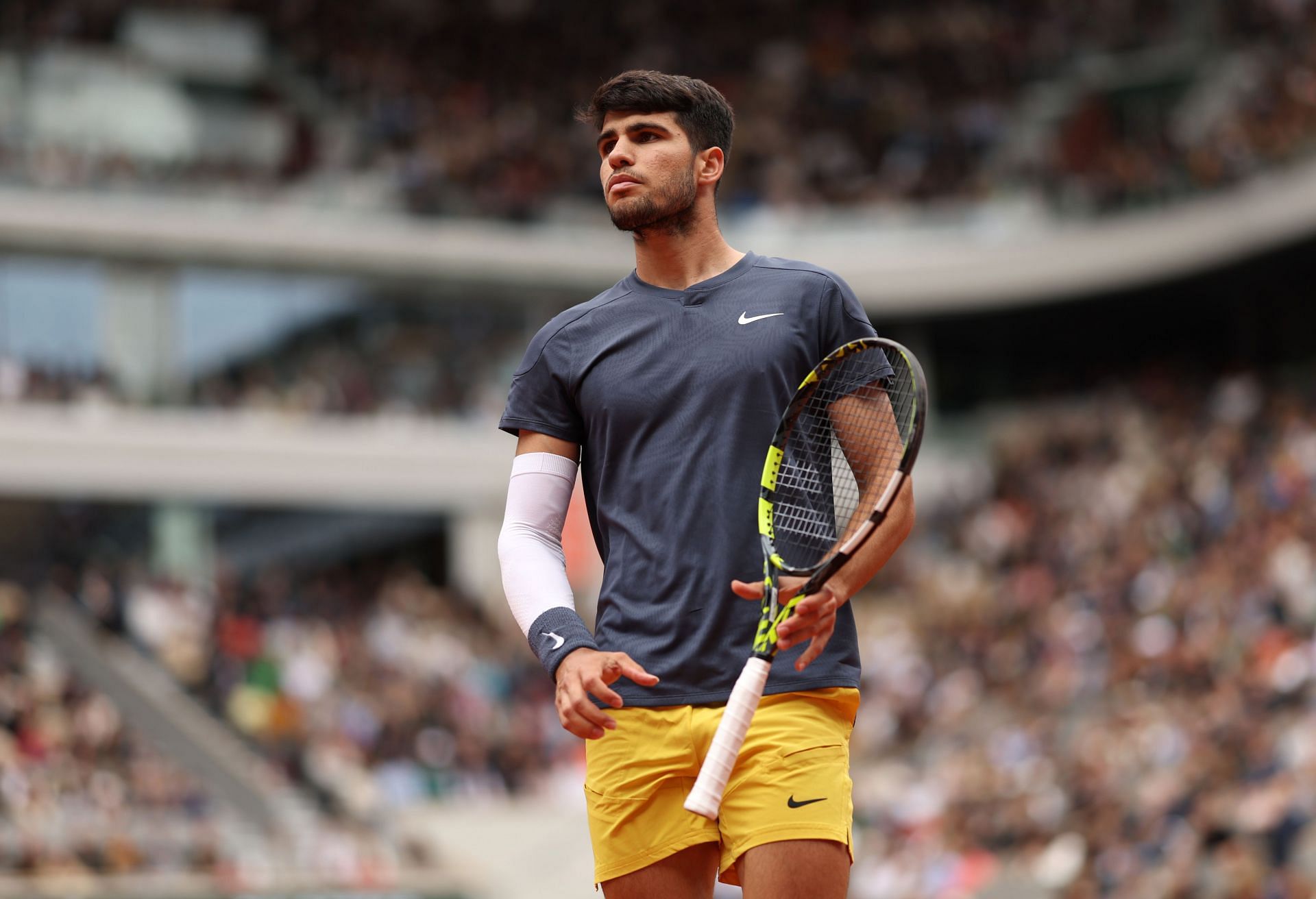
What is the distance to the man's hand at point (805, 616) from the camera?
11.3 feet

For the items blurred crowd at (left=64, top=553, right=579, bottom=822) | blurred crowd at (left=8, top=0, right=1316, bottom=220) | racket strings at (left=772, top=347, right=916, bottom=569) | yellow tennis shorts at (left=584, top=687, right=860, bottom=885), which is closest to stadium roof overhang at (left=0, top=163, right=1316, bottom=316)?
blurred crowd at (left=8, top=0, right=1316, bottom=220)

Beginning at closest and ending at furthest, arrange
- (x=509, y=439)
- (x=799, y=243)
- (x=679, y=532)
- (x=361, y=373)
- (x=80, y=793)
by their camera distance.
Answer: (x=679, y=532) → (x=80, y=793) → (x=509, y=439) → (x=361, y=373) → (x=799, y=243)

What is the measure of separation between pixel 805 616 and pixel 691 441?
1.51 ft

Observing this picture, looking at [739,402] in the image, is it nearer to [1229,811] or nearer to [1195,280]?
[1229,811]

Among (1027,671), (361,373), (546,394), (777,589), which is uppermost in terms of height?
(361,373)

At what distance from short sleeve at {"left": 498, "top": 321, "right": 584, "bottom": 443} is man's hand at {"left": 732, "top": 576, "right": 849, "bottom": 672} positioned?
1.89ft

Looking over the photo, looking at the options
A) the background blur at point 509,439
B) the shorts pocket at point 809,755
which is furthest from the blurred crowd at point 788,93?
the shorts pocket at point 809,755

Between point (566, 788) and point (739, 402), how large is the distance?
18.4 metres

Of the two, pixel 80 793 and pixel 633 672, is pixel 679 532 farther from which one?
pixel 80 793

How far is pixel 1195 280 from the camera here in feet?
97.3

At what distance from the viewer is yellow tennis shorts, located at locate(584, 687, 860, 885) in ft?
11.7

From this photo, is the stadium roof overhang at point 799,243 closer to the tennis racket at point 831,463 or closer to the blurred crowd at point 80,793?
the blurred crowd at point 80,793

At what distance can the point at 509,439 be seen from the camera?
27.8 m

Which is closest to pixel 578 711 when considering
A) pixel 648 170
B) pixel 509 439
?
pixel 648 170
